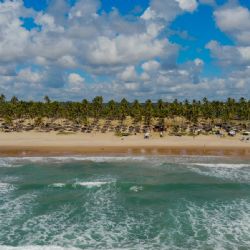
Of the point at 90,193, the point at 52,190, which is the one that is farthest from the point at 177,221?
the point at 52,190

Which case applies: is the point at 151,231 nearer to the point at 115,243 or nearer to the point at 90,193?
the point at 115,243

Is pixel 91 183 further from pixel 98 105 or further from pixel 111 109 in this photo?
pixel 98 105

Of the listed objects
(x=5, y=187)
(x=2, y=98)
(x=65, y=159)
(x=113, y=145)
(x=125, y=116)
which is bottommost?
(x=5, y=187)

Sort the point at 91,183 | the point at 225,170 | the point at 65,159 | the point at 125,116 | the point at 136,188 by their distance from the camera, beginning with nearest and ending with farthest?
the point at 136,188 < the point at 91,183 < the point at 225,170 < the point at 65,159 < the point at 125,116

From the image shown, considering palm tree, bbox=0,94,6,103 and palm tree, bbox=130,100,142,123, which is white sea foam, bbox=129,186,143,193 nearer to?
palm tree, bbox=130,100,142,123

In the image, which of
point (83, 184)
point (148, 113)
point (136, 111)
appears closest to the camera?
point (83, 184)

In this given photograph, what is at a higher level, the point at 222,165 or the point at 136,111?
the point at 136,111

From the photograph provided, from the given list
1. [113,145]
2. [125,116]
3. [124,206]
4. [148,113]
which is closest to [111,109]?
[125,116]
